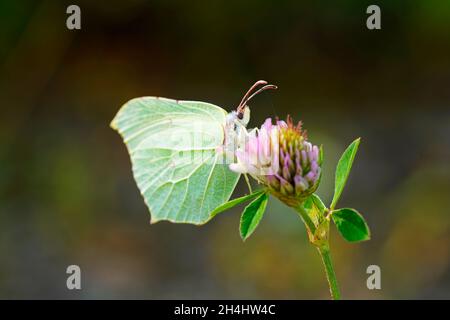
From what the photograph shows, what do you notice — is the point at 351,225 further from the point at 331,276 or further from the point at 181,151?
the point at 181,151

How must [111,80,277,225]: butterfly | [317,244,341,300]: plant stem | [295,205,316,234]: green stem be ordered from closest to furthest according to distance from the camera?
[317,244,341,300]: plant stem → [295,205,316,234]: green stem → [111,80,277,225]: butterfly

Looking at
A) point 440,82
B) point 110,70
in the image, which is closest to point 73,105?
point 110,70

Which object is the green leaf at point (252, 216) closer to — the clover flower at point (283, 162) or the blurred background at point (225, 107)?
the clover flower at point (283, 162)

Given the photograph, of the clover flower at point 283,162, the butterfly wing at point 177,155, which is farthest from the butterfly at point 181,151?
the clover flower at point 283,162

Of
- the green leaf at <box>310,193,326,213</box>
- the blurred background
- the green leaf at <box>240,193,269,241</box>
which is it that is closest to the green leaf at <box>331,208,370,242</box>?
the green leaf at <box>310,193,326,213</box>

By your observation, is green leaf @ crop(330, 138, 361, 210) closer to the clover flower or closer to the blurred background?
the clover flower

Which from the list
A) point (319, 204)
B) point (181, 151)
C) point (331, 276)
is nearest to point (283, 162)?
point (319, 204)
